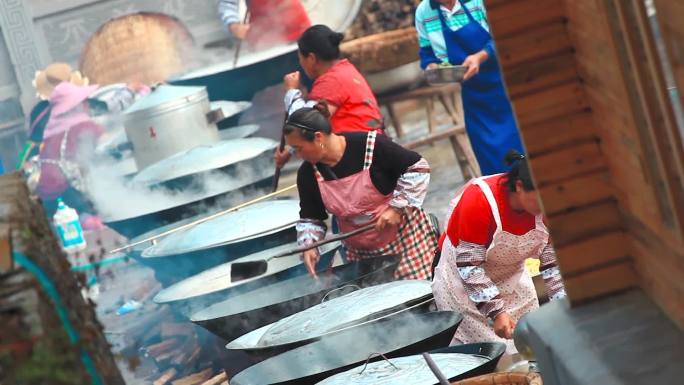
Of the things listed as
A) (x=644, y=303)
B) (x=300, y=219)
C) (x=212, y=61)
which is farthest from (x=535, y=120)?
(x=212, y=61)

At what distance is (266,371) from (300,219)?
5.96 feet

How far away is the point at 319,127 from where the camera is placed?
604 cm

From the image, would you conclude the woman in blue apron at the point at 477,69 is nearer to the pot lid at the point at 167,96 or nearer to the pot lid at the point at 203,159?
the pot lid at the point at 203,159

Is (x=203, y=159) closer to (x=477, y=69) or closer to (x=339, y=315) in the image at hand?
(x=477, y=69)

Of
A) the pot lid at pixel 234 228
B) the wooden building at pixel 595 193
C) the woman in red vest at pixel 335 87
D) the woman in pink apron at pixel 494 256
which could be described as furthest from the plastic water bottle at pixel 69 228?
the wooden building at pixel 595 193

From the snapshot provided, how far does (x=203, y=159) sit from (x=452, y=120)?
386cm

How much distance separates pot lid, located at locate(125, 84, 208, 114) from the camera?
370 inches

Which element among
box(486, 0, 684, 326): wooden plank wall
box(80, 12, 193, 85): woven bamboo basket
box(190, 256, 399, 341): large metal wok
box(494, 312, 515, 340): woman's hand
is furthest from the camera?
box(80, 12, 193, 85): woven bamboo basket

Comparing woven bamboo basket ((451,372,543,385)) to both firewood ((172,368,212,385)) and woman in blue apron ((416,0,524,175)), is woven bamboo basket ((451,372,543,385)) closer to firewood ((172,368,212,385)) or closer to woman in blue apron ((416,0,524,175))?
firewood ((172,368,212,385))

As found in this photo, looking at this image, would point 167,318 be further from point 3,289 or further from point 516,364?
point 3,289

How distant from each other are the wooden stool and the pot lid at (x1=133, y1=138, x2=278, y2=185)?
1.91 meters

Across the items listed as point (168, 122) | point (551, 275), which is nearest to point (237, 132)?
point (168, 122)

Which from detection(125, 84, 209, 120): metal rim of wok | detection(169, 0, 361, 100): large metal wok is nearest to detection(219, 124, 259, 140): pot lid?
detection(125, 84, 209, 120): metal rim of wok

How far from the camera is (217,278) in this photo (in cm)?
681
